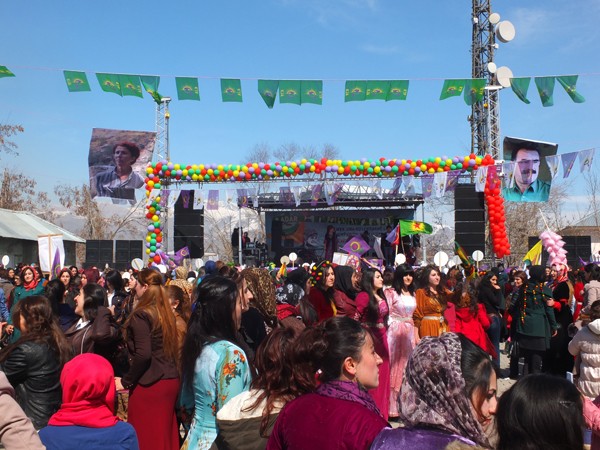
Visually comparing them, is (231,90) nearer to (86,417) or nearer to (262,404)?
(86,417)

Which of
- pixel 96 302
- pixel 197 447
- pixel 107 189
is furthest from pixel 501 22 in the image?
pixel 197 447

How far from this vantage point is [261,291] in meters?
4.71

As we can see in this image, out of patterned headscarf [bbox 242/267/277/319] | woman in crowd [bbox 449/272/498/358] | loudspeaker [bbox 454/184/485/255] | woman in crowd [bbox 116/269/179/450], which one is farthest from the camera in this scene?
loudspeaker [bbox 454/184/485/255]

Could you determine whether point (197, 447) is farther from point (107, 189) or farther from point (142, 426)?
point (107, 189)

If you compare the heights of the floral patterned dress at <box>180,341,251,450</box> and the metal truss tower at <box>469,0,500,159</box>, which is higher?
the metal truss tower at <box>469,0,500,159</box>

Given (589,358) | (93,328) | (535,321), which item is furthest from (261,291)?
(535,321)

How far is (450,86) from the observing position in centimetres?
1731

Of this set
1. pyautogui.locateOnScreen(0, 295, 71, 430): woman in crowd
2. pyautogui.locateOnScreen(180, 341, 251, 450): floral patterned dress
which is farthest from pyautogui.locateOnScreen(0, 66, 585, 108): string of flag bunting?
pyautogui.locateOnScreen(180, 341, 251, 450): floral patterned dress

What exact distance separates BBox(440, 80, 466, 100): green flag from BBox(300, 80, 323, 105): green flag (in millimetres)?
3399

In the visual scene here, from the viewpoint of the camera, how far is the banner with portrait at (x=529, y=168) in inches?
682

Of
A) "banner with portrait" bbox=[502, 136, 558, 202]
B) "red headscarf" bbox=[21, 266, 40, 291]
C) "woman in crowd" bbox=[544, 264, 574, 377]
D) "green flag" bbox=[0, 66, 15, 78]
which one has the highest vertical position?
"green flag" bbox=[0, 66, 15, 78]

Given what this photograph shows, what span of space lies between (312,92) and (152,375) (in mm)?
14499

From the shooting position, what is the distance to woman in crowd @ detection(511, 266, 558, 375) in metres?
8.48

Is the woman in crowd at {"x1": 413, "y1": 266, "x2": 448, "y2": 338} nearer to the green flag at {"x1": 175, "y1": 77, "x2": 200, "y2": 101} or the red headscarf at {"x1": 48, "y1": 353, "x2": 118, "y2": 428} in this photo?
the red headscarf at {"x1": 48, "y1": 353, "x2": 118, "y2": 428}
